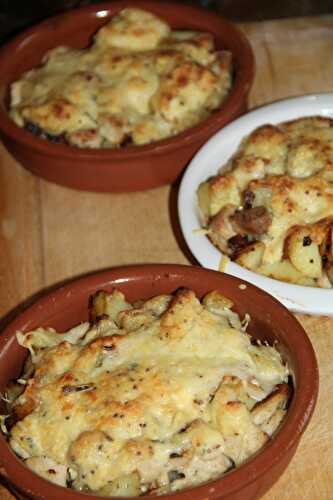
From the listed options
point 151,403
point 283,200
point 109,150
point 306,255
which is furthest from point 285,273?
point 109,150

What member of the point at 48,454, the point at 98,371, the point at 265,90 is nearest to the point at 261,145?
the point at 265,90

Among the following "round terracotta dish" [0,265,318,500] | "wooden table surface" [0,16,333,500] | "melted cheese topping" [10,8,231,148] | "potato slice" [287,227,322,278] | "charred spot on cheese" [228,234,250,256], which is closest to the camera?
"round terracotta dish" [0,265,318,500]

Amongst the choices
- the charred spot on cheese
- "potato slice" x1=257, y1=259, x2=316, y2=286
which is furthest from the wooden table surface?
the charred spot on cheese

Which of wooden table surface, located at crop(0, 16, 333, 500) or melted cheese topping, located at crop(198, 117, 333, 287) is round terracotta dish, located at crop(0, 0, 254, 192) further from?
melted cheese topping, located at crop(198, 117, 333, 287)

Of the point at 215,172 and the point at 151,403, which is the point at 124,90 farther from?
the point at 151,403

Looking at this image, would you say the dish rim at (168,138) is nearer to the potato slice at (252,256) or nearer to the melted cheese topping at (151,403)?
the potato slice at (252,256)
